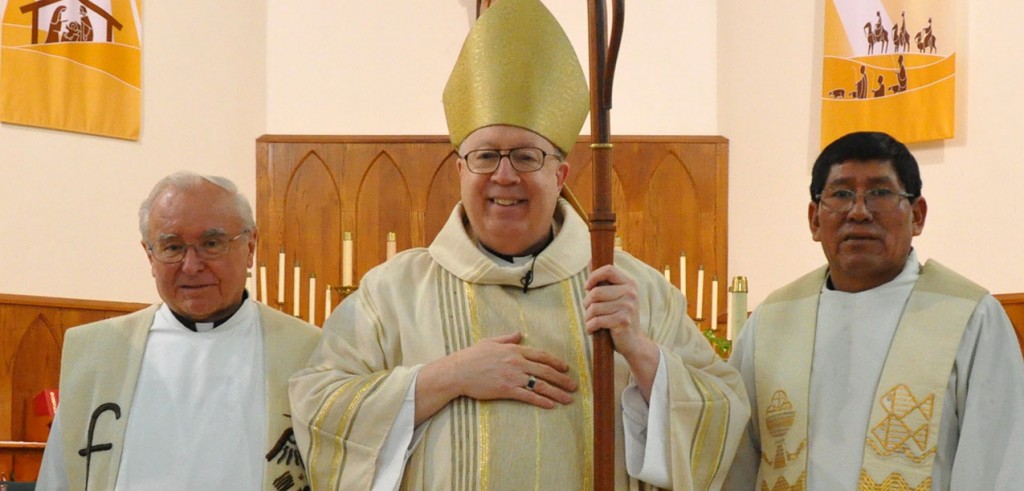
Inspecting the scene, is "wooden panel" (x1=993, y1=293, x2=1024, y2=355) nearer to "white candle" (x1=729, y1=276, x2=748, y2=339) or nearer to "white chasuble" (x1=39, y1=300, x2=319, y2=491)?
"white candle" (x1=729, y1=276, x2=748, y2=339)

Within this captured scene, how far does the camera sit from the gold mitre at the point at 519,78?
12.8 feet

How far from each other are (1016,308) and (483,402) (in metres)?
4.08

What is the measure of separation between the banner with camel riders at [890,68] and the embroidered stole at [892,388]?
4003 millimetres

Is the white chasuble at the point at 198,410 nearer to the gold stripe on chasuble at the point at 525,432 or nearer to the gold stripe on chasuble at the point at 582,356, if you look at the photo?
the gold stripe on chasuble at the point at 525,432

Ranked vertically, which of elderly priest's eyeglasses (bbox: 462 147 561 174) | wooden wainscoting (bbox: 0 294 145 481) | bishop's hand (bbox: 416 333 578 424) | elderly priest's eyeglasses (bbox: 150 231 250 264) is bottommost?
wooden wainscoting (bbox: 0 294 145 481)

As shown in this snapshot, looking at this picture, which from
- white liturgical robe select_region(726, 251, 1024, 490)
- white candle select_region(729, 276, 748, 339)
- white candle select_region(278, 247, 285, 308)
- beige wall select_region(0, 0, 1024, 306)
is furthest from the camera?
white candle select_region(278, 247, 285, 308)

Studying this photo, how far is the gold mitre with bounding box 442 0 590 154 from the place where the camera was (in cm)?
391

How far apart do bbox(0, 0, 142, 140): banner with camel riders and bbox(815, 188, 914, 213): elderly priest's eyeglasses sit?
5.92 metres

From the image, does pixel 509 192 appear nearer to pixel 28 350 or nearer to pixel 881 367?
pixel 881 367

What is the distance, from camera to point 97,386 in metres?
4.07

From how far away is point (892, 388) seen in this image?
386cm

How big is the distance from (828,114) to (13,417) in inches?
205

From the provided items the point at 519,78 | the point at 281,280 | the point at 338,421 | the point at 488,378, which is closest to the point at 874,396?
the point at 488,378

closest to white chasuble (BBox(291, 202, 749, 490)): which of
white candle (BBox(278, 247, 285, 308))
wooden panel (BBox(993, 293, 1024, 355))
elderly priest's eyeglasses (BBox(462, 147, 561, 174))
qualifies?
elderly priest's eyeglasses (BBox(462, 147, 561, 174))
